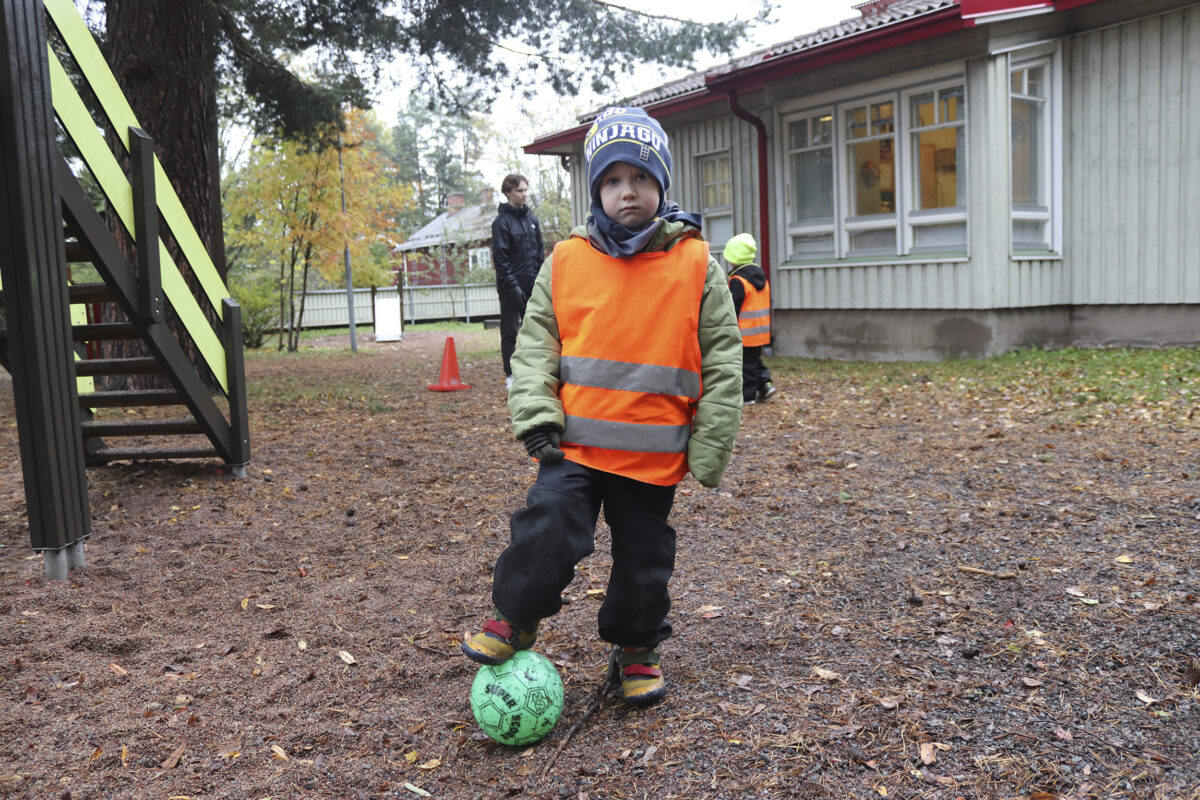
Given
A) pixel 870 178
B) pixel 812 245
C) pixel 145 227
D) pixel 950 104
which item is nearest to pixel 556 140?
pixel 812 245

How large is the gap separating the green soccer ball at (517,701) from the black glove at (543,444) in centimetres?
62

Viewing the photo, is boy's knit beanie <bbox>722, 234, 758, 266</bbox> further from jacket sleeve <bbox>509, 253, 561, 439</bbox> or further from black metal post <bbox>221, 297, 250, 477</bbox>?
jacket sleeve <bbox>509, 253, 561, 439</bbox>

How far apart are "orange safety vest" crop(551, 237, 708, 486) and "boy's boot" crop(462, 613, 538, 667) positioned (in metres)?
0.55

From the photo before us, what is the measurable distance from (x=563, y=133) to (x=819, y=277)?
6309 millimetres

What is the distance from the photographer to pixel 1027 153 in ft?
39.0

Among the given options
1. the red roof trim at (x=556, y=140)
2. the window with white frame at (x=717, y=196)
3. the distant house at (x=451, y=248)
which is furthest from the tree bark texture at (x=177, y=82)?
the distant house at (x=451, y=248)

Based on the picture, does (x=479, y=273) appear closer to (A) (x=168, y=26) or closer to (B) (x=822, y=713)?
(A) (x=168, y=26)

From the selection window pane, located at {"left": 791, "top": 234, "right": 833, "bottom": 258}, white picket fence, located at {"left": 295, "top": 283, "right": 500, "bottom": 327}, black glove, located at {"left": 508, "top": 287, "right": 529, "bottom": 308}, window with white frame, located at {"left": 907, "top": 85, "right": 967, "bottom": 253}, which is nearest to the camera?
black glove, located at {"left": 508, "top": 287, "right": 529, "bottom": 308}

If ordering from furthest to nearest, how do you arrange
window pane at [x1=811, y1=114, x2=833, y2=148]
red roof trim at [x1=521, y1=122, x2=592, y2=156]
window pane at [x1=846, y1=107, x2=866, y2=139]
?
red roof trim at [x1=521, y1=122, x2=592, y2=156]
window pane at [x1=811, y1=114, x2=833, y2=148]
window pane at [x1=846, y1=107, x2=866, y2=139]

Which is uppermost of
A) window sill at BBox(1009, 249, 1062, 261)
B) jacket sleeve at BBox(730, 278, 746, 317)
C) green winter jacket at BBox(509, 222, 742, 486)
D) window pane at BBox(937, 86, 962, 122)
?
window pane at BBox(937, 86, 962, 122)

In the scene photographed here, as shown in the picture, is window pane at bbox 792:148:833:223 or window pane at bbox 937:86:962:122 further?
window pane at bbox 792:148:833:223

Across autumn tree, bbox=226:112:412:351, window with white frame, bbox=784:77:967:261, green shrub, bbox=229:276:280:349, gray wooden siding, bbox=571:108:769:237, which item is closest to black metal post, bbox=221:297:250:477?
gray wooden siding, bbox=571:108:769:237

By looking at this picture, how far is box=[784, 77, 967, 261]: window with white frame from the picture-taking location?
11914 millimetres

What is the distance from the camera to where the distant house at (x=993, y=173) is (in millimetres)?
10867
